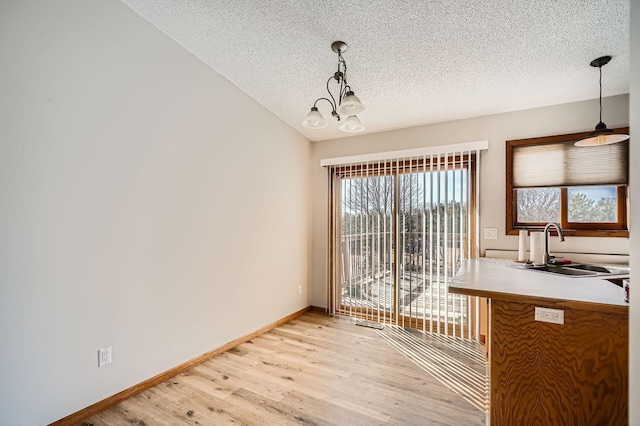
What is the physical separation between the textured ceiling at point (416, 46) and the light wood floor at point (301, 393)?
97.9 inches

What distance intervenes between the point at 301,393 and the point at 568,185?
3088 millimetres

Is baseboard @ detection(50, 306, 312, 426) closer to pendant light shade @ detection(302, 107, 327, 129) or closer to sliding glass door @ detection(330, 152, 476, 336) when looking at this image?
sliding glass door @ detection(330, 152, 476, 336)

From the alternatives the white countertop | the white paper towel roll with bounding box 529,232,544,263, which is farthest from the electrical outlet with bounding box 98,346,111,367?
the white paper towel roll with bounding box 529,232,544,263

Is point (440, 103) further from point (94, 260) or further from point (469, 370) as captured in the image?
point (94, 260)

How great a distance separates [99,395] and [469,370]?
107 inches

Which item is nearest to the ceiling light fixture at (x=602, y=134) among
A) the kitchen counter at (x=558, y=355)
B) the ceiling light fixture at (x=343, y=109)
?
the kitchen counter at (x=558, y=355)

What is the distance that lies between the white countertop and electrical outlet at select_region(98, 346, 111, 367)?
2153 millimetres

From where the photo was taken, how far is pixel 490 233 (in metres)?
3.26

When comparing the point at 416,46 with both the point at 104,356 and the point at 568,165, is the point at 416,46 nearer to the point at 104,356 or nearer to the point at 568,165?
the point at 568,165

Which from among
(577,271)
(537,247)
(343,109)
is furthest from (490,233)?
(343,109)

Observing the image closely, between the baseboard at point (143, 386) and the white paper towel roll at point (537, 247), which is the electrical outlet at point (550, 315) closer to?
the white paper towel roll at point (537, 247)

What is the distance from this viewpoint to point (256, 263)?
3.25m

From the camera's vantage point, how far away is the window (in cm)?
282

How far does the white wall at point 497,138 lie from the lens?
2855mm
